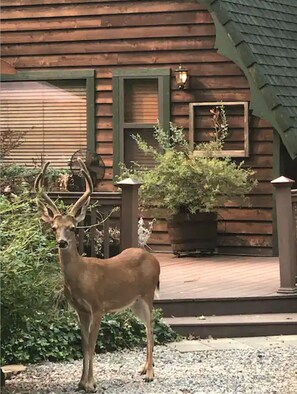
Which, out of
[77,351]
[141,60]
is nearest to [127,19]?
[141,60]

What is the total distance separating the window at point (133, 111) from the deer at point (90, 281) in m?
5.78

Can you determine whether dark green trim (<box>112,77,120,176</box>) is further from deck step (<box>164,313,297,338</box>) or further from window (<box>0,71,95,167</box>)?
deck step (<box>164,313,297,338</box>)

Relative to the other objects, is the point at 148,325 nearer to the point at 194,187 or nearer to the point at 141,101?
the point at 194,187

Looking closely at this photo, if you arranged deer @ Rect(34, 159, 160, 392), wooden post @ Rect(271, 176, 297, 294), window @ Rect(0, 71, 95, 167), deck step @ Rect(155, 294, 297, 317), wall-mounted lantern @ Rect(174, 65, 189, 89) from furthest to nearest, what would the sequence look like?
window @ Rect(0, 71, 95, 167) < wall-mounted lantern @ Rect(174, 65, 189, 89) < wooden post @ Rect(271, 176, 297, 294) < deck step @ Rect(155, 294, 297, 317) < deer @ Rect(34, 159, 160, 392)

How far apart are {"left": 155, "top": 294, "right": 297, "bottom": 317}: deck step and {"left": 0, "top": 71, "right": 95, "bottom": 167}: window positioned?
4629mm

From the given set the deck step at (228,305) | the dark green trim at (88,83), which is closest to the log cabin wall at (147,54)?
the dark green trim at (88,83)

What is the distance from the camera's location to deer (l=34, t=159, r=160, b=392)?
607cm

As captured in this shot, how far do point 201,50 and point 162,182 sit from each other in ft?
6.71

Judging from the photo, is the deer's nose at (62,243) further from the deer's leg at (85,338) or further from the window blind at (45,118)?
the window blind at (45,118)

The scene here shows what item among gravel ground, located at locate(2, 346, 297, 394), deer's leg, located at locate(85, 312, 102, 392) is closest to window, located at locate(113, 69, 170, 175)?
gravel ground, located at locate(2, 346, 297, 394)

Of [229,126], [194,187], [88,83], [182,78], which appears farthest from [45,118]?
[194,187]

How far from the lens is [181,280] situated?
31.6 feet

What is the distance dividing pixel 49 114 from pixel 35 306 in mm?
7174

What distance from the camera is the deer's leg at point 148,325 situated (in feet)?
21.4
